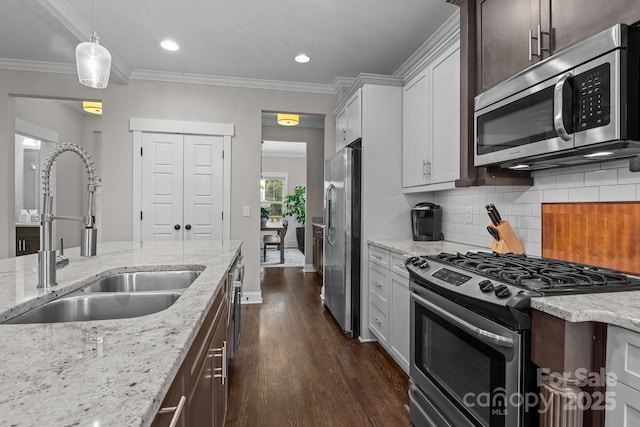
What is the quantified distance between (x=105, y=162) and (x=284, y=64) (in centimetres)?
235

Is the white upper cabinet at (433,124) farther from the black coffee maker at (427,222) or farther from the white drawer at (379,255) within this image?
the white drawer at (379,255)

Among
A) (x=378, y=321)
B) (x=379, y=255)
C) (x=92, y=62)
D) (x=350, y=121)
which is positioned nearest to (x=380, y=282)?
(x=379, y=255)

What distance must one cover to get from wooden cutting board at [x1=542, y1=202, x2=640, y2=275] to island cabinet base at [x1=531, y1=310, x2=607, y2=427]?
691 millimetres

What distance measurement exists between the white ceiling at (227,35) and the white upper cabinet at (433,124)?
1.71 ft

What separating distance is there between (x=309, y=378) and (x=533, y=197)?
1845 millimetres

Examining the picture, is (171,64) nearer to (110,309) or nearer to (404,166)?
(404,166)

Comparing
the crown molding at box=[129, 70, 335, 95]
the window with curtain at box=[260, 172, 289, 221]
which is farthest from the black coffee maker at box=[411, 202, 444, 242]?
the window with curtain at box=[260, 172, 289, 221]

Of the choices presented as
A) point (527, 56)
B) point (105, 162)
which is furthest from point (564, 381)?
point (105, 162)

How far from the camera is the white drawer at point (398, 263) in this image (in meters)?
2.39

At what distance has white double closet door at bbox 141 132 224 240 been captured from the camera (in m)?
4.14

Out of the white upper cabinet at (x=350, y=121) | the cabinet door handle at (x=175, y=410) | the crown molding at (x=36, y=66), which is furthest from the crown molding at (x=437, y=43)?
the crown molding at (x=36, y=66)

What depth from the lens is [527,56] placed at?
165 cm

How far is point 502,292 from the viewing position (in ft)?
4.01

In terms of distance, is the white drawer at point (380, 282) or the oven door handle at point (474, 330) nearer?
the oven door handle at point (474, 330)
